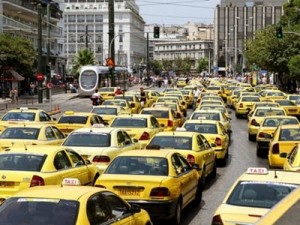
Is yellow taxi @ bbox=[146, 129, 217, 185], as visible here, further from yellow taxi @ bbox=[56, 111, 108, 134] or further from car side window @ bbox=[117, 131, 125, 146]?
yellow taxi @ bbox=[56, 111, 108, 134]

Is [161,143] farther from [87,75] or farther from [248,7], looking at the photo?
[248,7]

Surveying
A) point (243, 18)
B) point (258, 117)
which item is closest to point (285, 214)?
point (258, 117)

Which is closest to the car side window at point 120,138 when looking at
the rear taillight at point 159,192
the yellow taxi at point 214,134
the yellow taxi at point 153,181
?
the yellow taxi at point 214,134

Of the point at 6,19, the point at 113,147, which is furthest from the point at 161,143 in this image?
→ the point at 6,19

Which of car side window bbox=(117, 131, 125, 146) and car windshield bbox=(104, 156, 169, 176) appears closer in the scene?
car windshield bbox=(104, 156, 169, 176)

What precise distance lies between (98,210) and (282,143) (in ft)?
37.4

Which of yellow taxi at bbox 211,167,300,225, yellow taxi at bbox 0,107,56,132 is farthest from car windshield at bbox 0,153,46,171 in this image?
yellow taxi at bbox 0,107,56,132

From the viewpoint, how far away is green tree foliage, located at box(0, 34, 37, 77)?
66.7 metres

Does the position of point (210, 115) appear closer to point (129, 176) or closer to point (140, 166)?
point (140, 166)

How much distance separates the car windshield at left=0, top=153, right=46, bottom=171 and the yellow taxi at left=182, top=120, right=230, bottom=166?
9.03 m

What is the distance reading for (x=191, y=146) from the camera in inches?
643

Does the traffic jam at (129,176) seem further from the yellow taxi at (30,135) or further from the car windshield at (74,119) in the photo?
the car windshield at (74,119)

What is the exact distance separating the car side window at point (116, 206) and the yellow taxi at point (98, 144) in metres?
6.65

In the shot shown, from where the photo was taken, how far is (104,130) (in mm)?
17219
